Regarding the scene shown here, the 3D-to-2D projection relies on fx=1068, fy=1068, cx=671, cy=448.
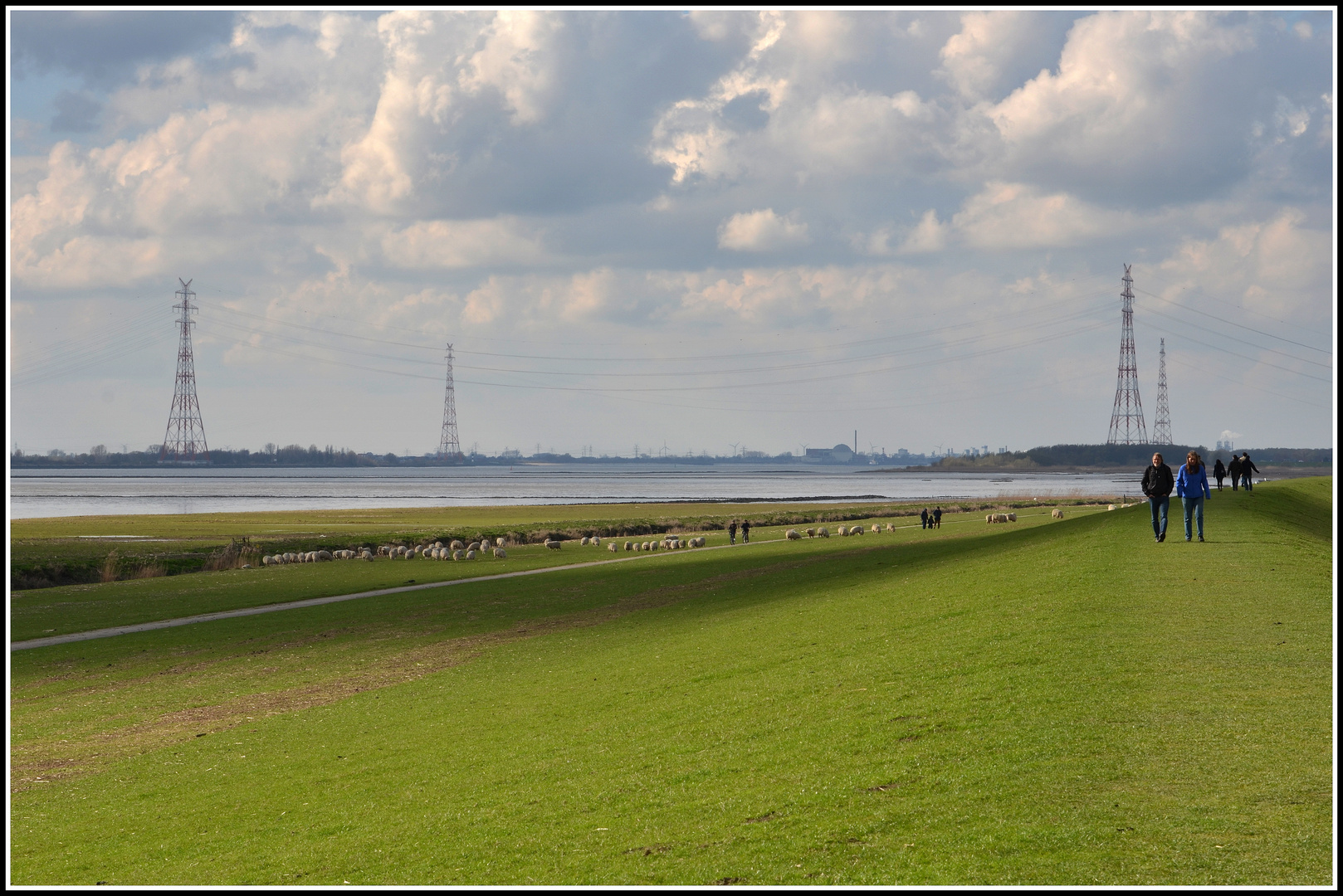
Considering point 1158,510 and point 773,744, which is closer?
point 773,744

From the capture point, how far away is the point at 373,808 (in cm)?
1309

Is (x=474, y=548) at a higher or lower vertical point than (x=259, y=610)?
higher

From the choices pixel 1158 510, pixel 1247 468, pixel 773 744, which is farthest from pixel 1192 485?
pixel 1247 468

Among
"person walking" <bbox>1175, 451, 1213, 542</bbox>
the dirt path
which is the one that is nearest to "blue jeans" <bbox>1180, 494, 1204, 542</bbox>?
"person walking" <bbox>1175, 451, 1213, 542</bbox>

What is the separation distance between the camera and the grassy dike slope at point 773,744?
9.39 metres

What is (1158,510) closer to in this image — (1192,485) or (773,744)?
(1192,485)

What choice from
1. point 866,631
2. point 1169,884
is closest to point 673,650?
point 866,631

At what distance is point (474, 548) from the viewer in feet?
180

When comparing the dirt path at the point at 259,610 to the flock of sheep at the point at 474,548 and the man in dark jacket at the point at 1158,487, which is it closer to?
the flock of sheep at the point at 474,548

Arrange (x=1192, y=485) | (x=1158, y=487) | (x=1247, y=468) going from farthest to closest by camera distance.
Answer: (x=1247, y=468), (x=1158, y=487), (x=1192, y=485)

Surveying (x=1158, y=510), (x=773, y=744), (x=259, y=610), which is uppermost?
(x=1158, y=510)

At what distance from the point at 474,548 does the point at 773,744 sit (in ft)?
141

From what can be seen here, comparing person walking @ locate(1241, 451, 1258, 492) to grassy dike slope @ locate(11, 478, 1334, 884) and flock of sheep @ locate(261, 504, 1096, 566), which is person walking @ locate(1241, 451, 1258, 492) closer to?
flock of sheep @ locate(261, 504, 1096, 566)

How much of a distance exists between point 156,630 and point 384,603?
696cm
